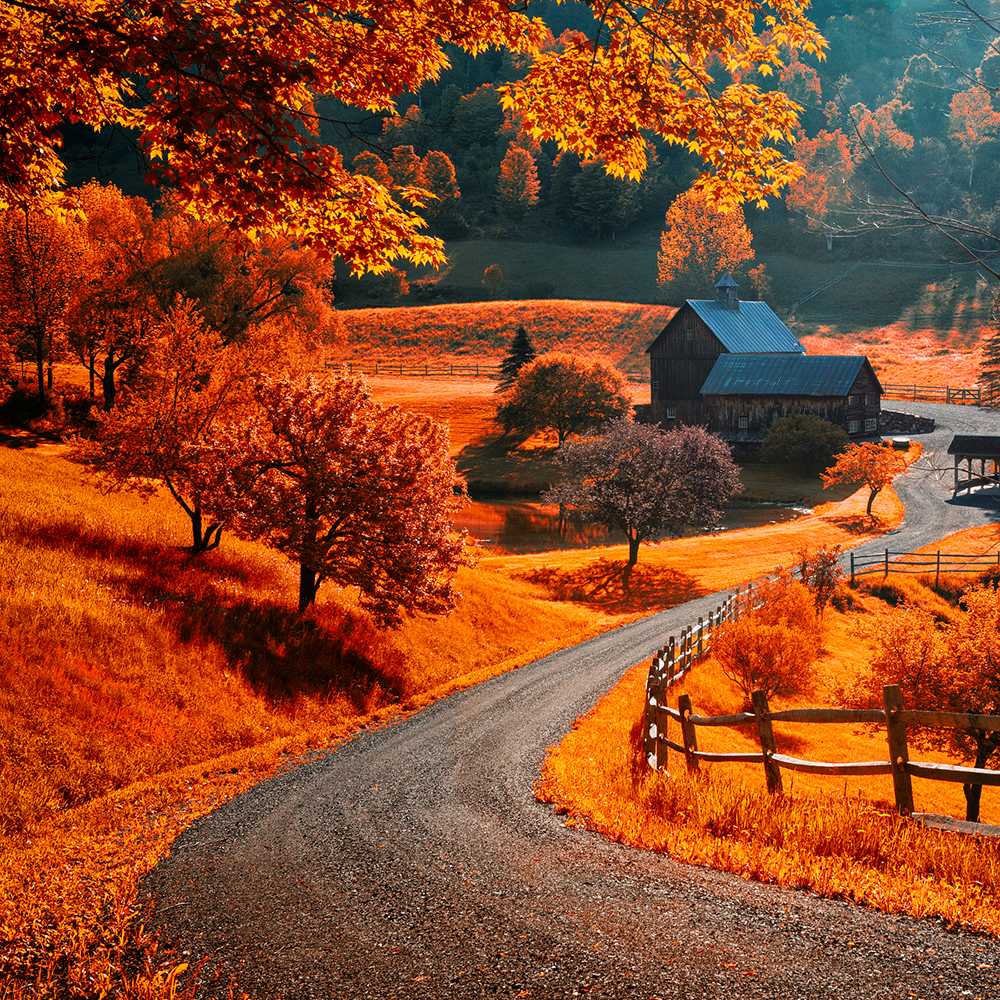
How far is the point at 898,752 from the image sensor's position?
788cm

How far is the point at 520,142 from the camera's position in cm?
14375

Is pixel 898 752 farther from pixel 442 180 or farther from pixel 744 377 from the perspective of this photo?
pixel 442 180

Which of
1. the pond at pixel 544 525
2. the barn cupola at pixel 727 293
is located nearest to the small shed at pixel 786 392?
the barn cupola at pixel 727 293

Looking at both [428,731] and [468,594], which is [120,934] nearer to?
[428,731]

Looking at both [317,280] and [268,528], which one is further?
[317,280]

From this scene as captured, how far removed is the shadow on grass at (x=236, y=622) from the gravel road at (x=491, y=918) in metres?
6.15

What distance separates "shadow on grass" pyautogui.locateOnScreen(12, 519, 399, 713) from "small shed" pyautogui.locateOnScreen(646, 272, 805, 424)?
174 ft

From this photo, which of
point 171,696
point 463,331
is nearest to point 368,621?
point 171,696

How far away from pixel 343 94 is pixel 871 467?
44.4 meters

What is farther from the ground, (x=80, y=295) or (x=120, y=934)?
(x=80, y=295)

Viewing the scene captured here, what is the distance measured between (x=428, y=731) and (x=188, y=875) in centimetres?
→ 789

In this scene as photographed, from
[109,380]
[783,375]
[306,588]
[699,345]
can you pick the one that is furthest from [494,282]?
[306,588]

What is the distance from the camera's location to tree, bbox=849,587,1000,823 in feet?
54.5

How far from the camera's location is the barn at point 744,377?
5897 centimetres
